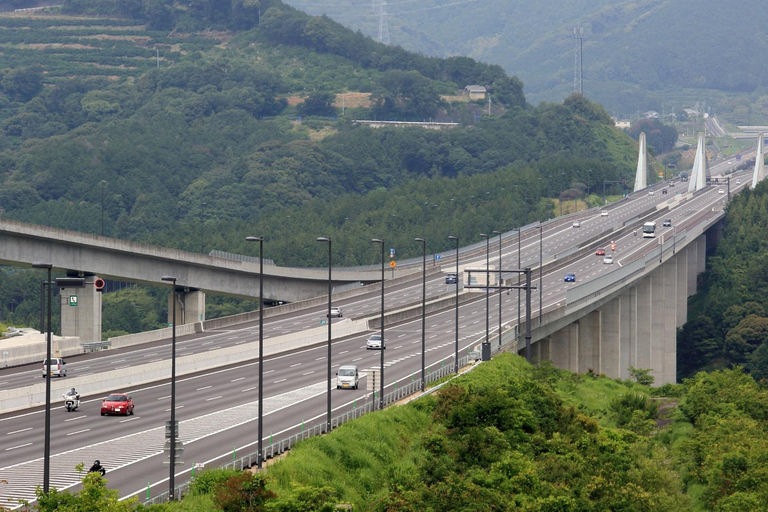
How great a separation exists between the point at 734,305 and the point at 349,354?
8988 cm

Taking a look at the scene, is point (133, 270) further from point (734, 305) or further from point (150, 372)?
point (734, 305)

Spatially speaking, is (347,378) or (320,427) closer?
(320,427)

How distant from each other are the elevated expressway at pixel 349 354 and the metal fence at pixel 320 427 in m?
0.55

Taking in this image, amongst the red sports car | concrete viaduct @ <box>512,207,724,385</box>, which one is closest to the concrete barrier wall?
the red sports car

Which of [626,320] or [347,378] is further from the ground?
[347,378]

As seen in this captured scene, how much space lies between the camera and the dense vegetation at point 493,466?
134 feet

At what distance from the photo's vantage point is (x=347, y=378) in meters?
72.1

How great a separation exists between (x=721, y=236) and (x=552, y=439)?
140020 millimetres

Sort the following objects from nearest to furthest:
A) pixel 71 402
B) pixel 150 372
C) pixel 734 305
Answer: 1. pixel 71 402
2. pixel 150 372
3. pixel 734 305

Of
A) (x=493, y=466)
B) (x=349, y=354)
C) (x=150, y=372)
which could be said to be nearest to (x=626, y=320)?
(x=349, y=354)

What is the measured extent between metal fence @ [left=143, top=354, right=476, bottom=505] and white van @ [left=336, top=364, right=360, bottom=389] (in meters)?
2.31

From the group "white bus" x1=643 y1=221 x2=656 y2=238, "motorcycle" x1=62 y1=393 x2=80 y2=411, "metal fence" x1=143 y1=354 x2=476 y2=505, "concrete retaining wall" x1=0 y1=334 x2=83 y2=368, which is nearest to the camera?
"metal fence" x1=143 y1=354 x2=476 y2=505

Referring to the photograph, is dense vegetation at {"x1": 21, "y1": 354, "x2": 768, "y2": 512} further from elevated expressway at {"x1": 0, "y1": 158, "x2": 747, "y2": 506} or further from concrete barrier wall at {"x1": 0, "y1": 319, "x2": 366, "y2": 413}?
concrete barrier wall at {"x1": 0, "y1": 319, "x2": 366, "y2": 413}

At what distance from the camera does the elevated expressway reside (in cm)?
5172
